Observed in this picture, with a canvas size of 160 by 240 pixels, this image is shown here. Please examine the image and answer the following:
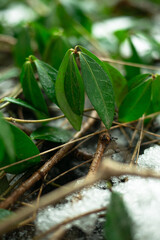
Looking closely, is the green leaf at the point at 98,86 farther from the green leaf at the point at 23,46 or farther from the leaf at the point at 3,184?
the green leaf at the point at 23,46

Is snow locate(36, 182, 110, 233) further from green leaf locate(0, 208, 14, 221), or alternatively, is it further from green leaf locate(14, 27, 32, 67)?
green leaf locate(14, 27, 32, 67)

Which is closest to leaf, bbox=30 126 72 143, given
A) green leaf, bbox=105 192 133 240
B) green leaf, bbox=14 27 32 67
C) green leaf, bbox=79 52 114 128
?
green leaf, bbox=79 52 114 128

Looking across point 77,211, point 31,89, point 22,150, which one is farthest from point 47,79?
point 77,211

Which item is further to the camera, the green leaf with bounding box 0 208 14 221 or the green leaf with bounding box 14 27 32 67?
the green leaf with bounding box 14 27 32 67

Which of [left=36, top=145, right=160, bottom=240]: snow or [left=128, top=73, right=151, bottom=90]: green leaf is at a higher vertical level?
[left=128, top=73, right=151, bottom=90]: green leaf

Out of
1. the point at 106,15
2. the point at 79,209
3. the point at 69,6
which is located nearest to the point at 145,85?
the point at 79,209

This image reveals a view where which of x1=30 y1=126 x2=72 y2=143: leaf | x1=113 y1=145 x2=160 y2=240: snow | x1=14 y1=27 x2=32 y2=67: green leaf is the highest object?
x1=14 y1=27 x2=32 y2=67: green leaf
